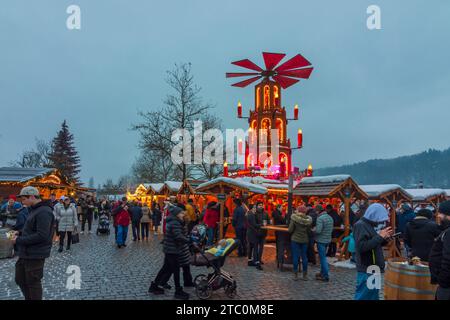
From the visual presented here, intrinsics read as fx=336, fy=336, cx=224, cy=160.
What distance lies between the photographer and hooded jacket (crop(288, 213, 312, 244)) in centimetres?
802

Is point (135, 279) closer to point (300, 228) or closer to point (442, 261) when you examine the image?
point (300, 228)

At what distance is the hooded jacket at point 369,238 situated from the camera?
4882 millimetres

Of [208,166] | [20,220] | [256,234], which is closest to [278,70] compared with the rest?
[208,166]

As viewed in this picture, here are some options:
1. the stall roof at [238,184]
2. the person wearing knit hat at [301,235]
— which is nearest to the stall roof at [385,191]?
the stall roof at [238,184]

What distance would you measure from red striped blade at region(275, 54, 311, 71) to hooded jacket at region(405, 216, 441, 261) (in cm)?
1733

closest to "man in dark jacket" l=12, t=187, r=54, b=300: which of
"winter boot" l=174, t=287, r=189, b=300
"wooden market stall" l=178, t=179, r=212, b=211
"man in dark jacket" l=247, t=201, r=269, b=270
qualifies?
"winter boot" l=174, t=287, r=189, b=300

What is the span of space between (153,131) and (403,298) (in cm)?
2103

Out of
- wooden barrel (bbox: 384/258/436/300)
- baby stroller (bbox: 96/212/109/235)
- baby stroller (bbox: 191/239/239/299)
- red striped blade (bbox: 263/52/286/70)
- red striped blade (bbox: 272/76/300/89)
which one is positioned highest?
red striped blade (bbox: 263/52/286/70)

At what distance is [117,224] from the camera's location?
13.2 meters

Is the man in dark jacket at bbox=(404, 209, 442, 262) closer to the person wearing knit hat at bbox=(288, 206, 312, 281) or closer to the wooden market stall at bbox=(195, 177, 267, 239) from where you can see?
the person wearing knit hat at bbox=(288, 206, 312, 281)

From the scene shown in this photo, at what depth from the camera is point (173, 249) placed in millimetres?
6484

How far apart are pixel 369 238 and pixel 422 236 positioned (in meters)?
2.14
